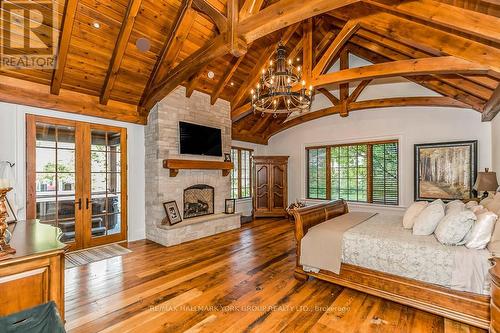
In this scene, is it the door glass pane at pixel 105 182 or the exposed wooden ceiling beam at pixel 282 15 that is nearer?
the exposed wooden ceiling beam at pixel 282 15

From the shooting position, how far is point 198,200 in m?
5.98

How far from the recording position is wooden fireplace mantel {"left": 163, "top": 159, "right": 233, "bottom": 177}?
5.10m

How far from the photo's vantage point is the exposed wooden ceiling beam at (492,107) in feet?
12.8

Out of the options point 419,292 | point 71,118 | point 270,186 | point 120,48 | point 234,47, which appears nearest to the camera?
point 419,292

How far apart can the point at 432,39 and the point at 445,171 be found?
138 inches

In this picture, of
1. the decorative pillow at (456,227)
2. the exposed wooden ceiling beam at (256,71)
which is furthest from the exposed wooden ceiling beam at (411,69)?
the decorative pillow at (456,227)

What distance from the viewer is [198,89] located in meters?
5.84

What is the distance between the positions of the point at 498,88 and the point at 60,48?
6.56 m

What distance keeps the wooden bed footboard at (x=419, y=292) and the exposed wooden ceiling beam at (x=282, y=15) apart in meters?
2.46

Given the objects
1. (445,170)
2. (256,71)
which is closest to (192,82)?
(256,71)

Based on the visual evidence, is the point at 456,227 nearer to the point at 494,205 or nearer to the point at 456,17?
the point at 494,205

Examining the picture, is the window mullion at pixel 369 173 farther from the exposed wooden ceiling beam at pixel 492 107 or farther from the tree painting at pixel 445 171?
the exposed wooden ceiling beam at pixel 492 107

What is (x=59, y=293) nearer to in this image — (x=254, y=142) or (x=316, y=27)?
(x=316, y=27)

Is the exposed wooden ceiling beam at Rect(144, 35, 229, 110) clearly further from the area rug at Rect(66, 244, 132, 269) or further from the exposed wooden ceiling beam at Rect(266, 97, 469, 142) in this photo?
the exposed wooden ceiling beam at Rect(266, 97, 469, 142)
